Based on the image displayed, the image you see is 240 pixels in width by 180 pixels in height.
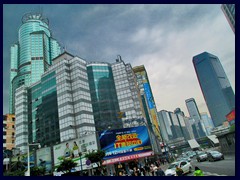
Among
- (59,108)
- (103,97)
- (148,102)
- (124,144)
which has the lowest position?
(124,144)

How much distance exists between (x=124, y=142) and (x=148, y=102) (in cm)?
6270

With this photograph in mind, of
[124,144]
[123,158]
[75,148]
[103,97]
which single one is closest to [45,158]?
[75,148]

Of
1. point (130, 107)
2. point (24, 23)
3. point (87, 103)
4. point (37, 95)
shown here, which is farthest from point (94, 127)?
point (24, 23)

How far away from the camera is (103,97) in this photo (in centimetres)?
6988

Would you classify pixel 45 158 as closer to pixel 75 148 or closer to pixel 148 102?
pixel 75 148

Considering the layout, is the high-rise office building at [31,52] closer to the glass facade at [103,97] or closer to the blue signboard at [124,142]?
the glass facade at [103,97]

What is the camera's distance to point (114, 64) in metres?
78.1

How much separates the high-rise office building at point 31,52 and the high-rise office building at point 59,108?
57.9 metres

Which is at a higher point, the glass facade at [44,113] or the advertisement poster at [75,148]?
the glass facade at [44,113]

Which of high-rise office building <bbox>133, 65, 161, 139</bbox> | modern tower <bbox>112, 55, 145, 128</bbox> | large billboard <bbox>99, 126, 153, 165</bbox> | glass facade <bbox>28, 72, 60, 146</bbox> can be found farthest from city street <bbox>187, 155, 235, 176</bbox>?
high-rise office building <bbox>133, 65, 161, 139</bbox>

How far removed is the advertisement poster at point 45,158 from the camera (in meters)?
49.4

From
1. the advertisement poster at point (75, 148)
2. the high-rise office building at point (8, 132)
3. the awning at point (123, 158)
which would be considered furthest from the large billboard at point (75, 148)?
the high-rise office building at point (8, 132)
